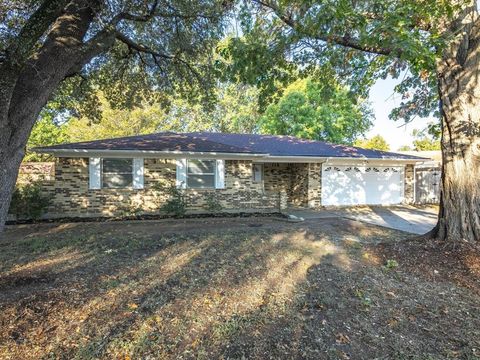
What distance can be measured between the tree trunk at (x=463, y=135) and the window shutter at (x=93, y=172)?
10509 mm

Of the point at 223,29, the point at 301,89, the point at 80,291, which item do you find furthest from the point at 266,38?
the point at 301,89

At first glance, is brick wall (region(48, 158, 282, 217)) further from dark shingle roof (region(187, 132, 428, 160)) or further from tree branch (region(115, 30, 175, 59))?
tree branch (region(115, 30, 175, 59))

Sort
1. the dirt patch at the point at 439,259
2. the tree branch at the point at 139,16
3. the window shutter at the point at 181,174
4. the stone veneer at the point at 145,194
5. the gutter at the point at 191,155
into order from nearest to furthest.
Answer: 1. the dirt patch at the point at 439,259
2. the tree branch at the point at 139,16
3. the gutter at the point at 191,155
4. the stone veneer at the point at 145,194
5. the window shutter at the point at 181,174

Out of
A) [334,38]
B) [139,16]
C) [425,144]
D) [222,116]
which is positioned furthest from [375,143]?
[139,16]

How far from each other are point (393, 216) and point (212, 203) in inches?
283

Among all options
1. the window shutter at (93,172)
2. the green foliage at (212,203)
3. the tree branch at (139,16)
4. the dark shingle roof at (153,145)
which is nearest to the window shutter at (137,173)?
the dark shingle roof at (153,145)

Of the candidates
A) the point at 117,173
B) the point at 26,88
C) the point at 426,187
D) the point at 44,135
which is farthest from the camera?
the point at 44,135

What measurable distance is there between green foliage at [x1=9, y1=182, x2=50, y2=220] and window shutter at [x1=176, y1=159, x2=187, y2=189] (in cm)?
447

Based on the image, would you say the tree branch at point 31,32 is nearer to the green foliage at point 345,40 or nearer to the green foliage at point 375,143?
the green foliage at point 345,40

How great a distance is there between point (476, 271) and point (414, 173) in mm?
12819

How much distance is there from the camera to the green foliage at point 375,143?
1247 inches

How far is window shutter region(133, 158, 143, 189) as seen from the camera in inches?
448

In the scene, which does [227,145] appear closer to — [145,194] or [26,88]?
[145,194]

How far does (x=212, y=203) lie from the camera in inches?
468
